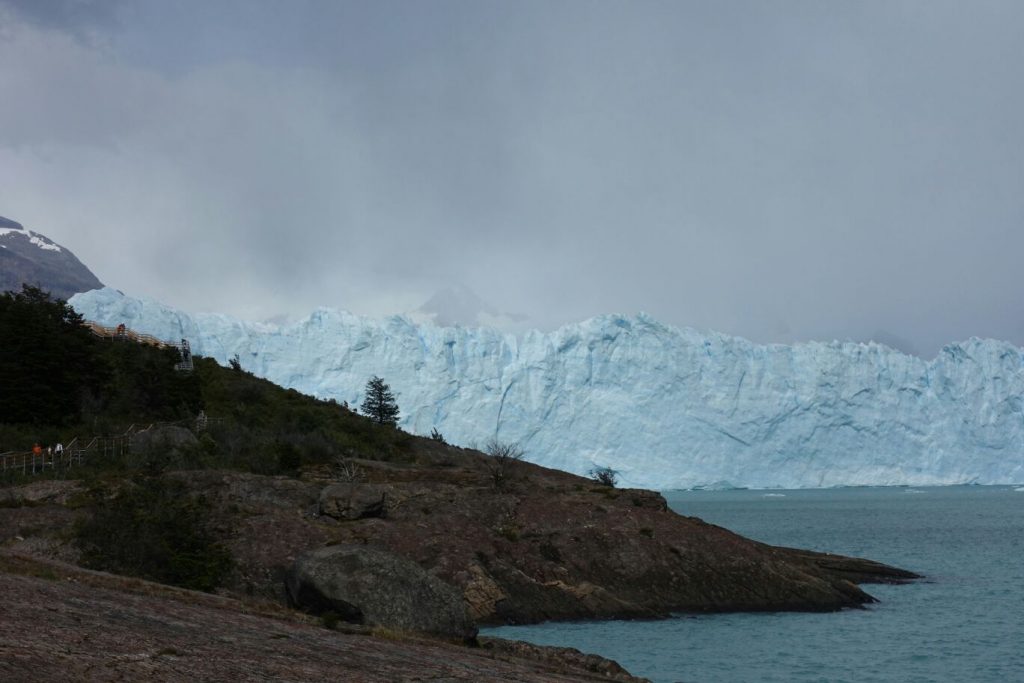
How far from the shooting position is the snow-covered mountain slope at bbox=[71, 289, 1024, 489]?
122000 millimetres

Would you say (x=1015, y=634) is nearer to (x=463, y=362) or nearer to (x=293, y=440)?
(x=293, y=440)

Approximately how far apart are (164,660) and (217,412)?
144 feet

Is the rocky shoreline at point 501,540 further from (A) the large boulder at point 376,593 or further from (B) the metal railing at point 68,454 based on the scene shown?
(A) the large boulder at point 376,593

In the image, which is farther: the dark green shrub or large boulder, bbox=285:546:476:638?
the dark green shrub

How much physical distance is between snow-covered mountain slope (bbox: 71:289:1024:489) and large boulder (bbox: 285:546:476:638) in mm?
97426

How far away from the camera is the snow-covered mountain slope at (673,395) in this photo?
122 meters

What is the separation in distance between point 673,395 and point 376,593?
10354cm

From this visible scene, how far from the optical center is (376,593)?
2258cm

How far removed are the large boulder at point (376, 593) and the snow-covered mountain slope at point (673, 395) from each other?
320 feet

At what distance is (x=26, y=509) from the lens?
30625 millimetres

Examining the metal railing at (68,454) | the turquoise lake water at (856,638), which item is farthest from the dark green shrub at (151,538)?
the turquoise lake water at (856,638)

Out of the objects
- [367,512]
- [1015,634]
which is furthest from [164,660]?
[1015,634]

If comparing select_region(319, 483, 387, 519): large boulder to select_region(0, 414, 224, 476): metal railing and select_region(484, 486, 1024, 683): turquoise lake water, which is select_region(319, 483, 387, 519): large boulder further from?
select_region(0, 414, 224, 476): metal railing

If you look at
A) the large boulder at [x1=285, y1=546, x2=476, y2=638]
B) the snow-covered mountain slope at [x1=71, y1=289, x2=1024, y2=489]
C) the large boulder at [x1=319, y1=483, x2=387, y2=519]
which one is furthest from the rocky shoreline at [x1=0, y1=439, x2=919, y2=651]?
the snow-covered mountain slope at [x1=71, y1=289, x2=1024, y2=489]
